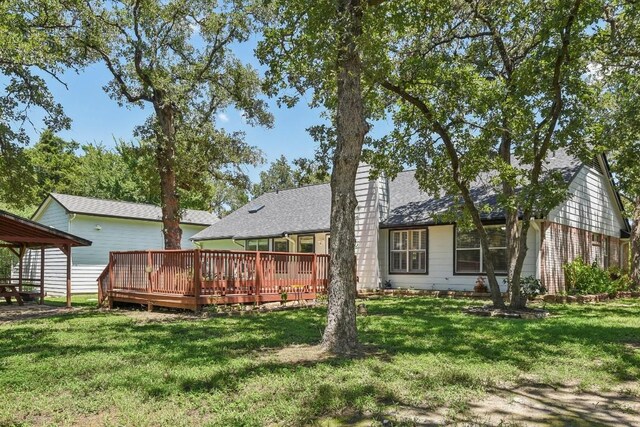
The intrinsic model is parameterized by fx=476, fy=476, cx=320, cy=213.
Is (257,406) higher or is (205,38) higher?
(205,38)

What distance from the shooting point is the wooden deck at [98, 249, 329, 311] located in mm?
11516

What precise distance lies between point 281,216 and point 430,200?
7.22m

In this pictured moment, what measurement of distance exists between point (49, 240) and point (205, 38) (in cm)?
804

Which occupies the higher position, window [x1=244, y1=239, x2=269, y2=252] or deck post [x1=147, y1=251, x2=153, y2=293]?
window [x1=244, y1=239, x2=269, y2=252]

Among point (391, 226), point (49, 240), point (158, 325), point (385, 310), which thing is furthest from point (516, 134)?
point (49, 240)

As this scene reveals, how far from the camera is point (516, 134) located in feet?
35.7

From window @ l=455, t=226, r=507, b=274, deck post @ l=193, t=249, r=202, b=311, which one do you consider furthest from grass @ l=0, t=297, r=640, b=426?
window @ l=455, t=226, r=507, b=274

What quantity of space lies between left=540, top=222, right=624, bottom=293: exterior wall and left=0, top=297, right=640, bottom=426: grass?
5390 mm

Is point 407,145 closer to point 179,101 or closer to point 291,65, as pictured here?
point 291,65

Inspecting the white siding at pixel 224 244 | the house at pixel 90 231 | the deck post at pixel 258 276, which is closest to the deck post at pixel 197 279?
the deck post at pixel 258 276

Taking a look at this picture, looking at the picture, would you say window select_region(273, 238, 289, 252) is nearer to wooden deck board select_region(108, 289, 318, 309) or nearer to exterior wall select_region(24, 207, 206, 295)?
exterior wall select_region(24, 207, 206, 295)

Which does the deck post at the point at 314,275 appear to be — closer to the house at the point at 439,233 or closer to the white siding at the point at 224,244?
the house at the point at 439,233

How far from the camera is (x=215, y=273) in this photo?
11.7 metres

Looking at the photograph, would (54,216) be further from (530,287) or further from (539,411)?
(539,411)
